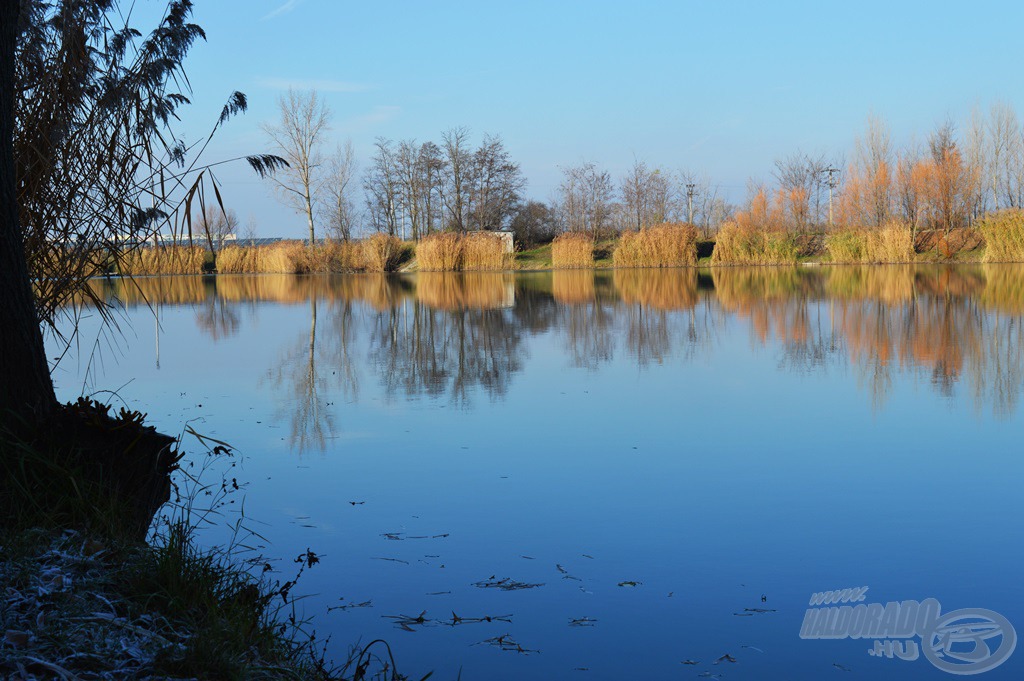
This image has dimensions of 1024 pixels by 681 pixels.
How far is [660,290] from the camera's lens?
18.3m

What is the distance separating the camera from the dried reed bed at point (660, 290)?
49.0 ft

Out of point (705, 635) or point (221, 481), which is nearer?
point (705, 635)

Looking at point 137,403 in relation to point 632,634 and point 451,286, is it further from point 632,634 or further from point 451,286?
point 451,286

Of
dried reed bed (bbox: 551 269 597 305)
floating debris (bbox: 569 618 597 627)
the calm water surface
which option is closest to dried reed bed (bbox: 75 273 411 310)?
dried reed bed (bbox: 551 269 597 305)

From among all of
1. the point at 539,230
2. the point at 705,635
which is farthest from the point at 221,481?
the point at 539,230

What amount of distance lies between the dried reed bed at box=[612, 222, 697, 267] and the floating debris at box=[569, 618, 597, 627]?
28458mm

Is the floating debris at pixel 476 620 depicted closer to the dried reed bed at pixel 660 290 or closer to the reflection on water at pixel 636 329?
the reflection on water at pixel 636 329

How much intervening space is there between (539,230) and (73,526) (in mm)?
38472

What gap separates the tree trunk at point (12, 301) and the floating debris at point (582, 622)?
1972 mm

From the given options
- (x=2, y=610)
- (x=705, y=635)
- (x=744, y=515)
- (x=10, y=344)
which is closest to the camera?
(x=2, y=610)

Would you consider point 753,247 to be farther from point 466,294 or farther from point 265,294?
point 265,294

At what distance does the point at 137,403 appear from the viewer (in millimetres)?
6559

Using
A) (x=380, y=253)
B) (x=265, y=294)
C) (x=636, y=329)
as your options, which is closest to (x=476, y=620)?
(x=636, y=329)

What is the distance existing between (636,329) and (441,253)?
2144 cm
